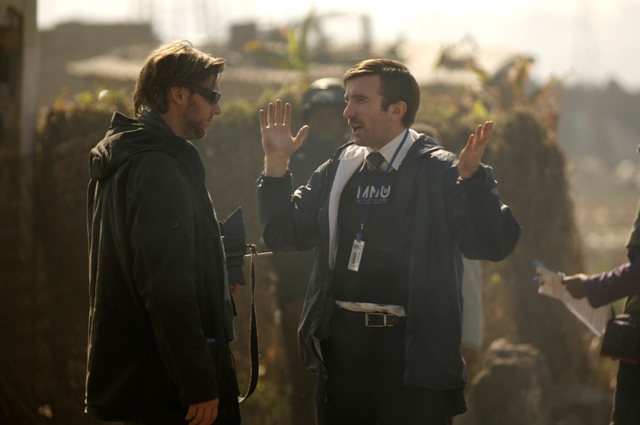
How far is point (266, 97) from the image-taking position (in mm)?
8023

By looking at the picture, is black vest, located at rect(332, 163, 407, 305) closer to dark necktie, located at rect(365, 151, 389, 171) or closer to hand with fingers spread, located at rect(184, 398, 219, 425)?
dark necktie, located at rect(365, 151, 389, 171)

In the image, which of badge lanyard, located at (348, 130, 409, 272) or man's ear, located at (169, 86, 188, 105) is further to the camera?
badge lanyard, located at (348, 130, 409, 272)

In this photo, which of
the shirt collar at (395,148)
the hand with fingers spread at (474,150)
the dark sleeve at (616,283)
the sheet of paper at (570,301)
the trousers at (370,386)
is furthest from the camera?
the sheet of paper at (570,301)

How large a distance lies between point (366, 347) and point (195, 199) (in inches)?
41.8

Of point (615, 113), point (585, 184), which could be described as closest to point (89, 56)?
point (585, 184)

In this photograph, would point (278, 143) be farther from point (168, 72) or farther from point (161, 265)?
point (161, 265)

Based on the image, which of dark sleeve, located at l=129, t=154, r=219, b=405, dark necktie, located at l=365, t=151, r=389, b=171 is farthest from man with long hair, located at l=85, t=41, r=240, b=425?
dark necktie, located at l=365, t=151, r=389, b=171

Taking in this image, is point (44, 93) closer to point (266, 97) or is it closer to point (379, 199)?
point (266, 97)

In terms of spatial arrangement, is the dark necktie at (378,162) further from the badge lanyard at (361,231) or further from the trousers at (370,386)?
the trousers at (370,386)

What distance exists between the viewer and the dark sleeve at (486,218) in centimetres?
398

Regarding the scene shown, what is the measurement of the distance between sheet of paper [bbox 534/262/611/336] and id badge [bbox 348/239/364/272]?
160 centimetres

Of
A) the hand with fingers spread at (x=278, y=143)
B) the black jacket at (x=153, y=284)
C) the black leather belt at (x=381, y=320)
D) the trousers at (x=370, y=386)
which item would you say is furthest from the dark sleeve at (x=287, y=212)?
the black jacket at (x=153, y=284)

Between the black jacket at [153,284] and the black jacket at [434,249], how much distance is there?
723mm

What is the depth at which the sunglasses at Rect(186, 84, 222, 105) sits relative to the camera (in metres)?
3.87
